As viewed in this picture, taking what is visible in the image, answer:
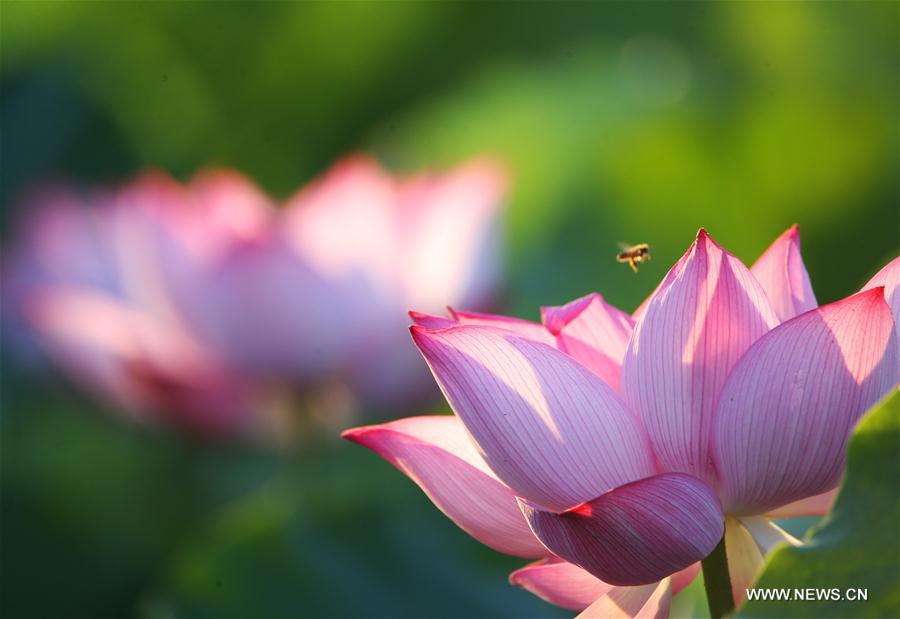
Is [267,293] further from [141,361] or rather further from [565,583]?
[565,583]

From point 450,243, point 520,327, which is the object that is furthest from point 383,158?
point 520,327

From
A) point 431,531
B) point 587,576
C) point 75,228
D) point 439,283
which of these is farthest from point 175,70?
point 587,576

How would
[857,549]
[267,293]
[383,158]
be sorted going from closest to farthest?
[857,549] < [267,293] < [383,158]

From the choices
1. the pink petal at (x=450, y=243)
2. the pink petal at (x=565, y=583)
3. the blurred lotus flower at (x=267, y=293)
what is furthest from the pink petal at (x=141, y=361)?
the pink petal at (x=565, y=583)

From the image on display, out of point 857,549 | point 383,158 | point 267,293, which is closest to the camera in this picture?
point 857,549

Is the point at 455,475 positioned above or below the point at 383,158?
below

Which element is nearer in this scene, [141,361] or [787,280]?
[787,280]
